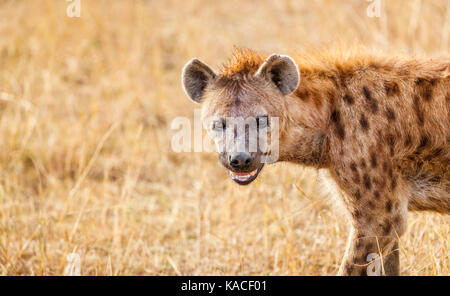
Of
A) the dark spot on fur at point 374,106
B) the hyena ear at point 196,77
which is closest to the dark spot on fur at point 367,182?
the dark spot on fur at point 374,106

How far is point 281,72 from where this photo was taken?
3104 millimetres

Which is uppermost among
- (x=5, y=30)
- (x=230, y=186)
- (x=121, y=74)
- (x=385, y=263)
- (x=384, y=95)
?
(x=5, y=30)

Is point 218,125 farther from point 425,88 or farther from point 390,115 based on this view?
point 425,88

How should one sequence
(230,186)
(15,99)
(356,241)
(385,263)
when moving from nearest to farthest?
(356,241), (385,263), (230,186), (15,99)

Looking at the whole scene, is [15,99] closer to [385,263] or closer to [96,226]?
[96,226]

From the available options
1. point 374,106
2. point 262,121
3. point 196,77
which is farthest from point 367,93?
point 196,77

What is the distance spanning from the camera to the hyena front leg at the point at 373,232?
302 cm

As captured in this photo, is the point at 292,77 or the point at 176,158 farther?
the point at 176,158

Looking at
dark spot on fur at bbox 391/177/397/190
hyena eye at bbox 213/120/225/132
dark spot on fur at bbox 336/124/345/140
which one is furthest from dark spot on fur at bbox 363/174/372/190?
hyena eye at bbox 213/120/225/132

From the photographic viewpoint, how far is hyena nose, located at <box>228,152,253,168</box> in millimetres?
2908

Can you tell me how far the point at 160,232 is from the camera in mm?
4344

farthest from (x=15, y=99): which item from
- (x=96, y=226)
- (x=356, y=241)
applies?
(x=356, y=241)

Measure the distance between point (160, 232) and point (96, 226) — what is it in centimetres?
46

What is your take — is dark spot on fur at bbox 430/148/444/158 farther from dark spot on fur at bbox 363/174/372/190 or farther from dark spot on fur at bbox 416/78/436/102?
dark spot on fur at bbox 363/174/372/190
